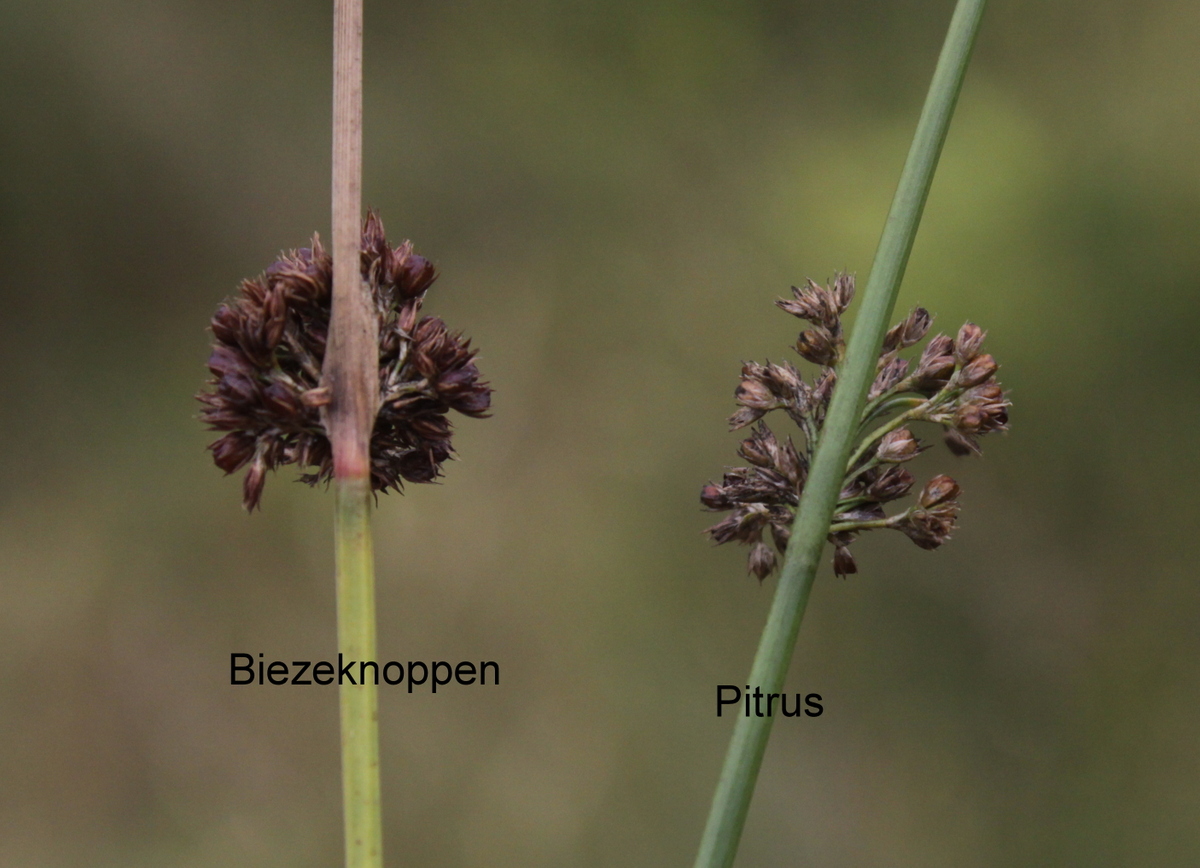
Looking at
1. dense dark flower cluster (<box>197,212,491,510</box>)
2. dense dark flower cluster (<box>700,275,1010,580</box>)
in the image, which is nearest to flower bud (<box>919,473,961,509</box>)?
dense dark flower cluster (<box>700,275,1010,580</box>)

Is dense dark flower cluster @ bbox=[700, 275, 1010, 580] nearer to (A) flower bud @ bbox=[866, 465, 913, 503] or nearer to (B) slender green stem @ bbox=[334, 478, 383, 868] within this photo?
(A) flower bud @ bbox=[866, 465, 913, 503]

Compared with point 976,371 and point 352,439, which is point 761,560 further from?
point 352,439

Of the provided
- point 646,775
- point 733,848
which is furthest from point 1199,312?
point 733,848

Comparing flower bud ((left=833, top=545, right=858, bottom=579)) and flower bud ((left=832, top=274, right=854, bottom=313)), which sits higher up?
flower bud ((left=832, top=274, right=854, bottom=313))

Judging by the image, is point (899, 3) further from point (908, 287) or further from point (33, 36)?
point (33, 36)

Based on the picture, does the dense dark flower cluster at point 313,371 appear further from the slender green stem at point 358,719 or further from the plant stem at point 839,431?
the plant stem at point 839,431
